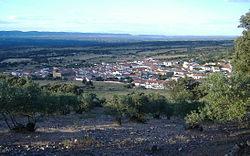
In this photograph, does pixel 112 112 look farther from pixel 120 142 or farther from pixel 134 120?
pixel 120 142

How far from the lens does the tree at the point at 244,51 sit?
18.3m

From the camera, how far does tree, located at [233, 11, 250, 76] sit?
18.3 meters

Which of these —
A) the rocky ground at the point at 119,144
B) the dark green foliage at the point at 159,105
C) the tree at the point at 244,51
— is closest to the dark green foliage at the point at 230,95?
the rocky ground at the point at 119,144

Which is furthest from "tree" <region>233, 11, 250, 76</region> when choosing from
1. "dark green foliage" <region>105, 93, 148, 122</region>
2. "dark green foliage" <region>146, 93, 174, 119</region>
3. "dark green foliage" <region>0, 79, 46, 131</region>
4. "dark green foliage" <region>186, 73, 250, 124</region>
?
"dark green foliage" <region>0, 79, 46, 131</region>

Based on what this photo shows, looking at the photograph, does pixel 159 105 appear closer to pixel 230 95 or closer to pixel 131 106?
pixel 131 106

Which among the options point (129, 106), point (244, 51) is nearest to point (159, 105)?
point (129, 106)

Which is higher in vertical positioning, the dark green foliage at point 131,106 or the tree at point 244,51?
the tree at point 244,51

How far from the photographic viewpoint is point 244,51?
18547 mm

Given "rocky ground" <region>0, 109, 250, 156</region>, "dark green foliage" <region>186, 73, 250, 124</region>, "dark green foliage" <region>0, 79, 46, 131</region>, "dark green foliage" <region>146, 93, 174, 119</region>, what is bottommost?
"dark green foliage" <region>146, 93, 174, 119</region>

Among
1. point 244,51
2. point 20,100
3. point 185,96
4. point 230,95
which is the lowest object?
point 185,96

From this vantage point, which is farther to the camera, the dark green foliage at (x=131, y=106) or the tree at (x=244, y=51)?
the dark green foliage at (x=131, y=106)

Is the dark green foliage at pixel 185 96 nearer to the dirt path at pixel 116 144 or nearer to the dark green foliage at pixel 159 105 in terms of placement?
the dark green foliage at pixel 159 105

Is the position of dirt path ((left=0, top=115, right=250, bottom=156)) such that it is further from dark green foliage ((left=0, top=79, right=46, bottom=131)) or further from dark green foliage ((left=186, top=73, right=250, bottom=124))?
dark green foliage ((left=186, top=73, right=250, bottom=124))

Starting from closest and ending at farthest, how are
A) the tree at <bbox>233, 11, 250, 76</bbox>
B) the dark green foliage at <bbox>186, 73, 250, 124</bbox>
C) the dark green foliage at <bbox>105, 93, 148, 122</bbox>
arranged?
the dark green foliage at <bbox>186, 73, 250, 124</bbox> < the tree at <bbox>233, 11, 250, 76</bbox> < the dark green foliage at <bbox>105, 93, 148, 122</bbox>
